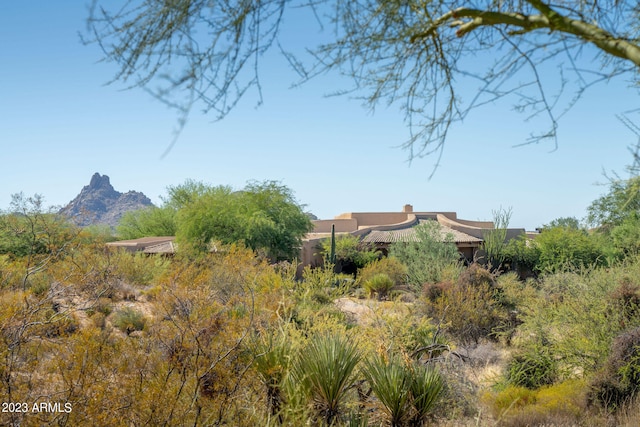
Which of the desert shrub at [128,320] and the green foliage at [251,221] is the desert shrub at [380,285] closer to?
the green foliage at [251,221]

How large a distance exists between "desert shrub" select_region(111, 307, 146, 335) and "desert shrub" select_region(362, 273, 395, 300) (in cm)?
1347

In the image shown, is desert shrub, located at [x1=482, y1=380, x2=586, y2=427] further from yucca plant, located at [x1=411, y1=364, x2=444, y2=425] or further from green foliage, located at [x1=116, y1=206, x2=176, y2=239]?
green foliage, located at [x1=116, y1=206, x2=176, y2=239]

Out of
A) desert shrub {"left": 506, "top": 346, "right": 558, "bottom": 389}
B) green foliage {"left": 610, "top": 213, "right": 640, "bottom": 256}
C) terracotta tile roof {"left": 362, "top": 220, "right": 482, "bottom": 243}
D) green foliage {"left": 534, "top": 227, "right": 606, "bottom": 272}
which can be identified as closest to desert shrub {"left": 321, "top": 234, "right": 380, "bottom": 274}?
terracotta tile roof {"left": 362, "top": 220, "right": 482, "bottom": 243}

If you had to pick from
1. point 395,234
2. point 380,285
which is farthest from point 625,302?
point 395,234

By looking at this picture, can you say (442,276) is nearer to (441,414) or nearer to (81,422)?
(441,414)

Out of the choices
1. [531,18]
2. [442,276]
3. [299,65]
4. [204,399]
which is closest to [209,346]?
[204,399]

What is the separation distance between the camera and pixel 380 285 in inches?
1048

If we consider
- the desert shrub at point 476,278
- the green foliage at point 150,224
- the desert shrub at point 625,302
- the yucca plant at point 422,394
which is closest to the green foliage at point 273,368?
the yucca plant at point 422,394

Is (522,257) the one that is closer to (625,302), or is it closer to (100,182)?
(625,302)

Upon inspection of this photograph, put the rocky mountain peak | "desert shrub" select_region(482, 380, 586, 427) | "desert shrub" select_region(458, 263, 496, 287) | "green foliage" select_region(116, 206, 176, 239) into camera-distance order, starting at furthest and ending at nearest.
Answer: the rocky mountain peak, "green foliage" select_region(116, 206, 176, 239), "desert shrub" select_region(458, 263, 496, 287), "desert shrub" select_region(482, 380, 586, 427)

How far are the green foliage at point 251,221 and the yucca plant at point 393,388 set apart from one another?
86.1 ft

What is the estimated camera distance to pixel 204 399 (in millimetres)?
5281

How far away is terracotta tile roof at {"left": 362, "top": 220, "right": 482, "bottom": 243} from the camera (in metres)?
42.8

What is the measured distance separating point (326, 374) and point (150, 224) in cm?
5621
